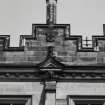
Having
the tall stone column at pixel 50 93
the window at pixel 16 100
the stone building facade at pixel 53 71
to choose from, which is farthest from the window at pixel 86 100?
the window at pixel 16 100

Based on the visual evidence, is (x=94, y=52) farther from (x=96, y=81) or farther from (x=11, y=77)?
(x=11, y=77)

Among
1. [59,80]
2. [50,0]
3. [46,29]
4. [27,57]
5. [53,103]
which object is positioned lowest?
[53,103]

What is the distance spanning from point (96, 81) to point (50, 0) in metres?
4.21

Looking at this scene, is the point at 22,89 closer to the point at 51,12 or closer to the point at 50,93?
the point at 50,93

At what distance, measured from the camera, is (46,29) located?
48.6 feet

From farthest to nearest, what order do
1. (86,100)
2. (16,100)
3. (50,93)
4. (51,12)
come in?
(51,12) → (16,100) → (86,100) → (50,93)

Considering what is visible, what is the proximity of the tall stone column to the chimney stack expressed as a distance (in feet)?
9.14

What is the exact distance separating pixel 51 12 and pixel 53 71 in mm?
2807

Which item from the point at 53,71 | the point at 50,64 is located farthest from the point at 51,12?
the point at 53,71

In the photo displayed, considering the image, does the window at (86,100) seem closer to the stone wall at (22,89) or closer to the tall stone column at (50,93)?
the tall stone column at (50,93)

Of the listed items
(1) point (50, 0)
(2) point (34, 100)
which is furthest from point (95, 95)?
(1) point (50, 0)

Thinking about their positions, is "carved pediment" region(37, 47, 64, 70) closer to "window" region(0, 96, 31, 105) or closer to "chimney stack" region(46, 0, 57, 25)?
"window" region(0, 96, 31, 105)

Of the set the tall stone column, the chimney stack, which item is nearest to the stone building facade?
the tall stone column

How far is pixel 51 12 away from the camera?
1509 cm
